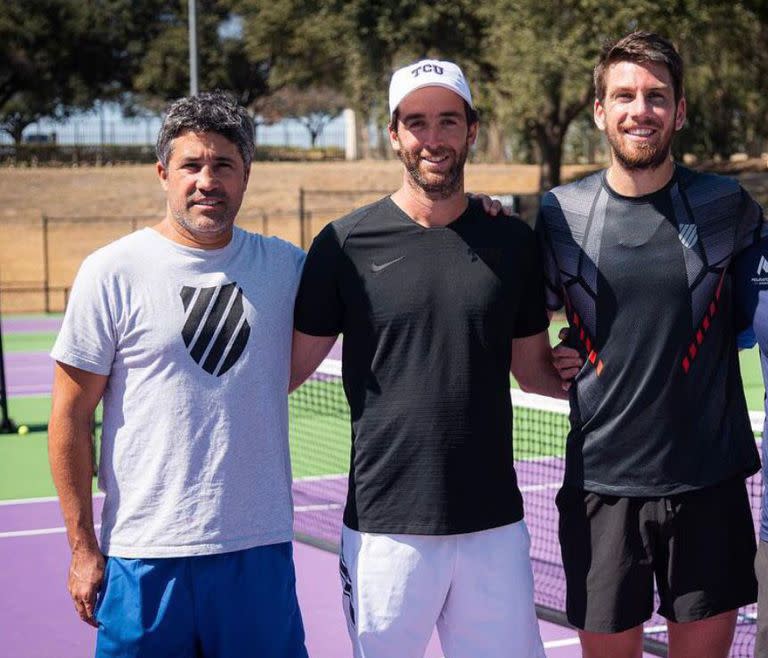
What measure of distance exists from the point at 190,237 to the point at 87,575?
106 cm

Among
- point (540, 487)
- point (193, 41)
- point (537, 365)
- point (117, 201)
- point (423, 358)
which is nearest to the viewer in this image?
point (423, 358)

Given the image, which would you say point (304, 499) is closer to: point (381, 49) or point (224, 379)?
point (224, 379)

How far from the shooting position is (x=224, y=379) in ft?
11.9

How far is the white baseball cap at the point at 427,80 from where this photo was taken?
12.3 ft

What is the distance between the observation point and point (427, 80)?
3746 millimetres

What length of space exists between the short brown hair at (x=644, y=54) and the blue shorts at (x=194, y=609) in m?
1.91

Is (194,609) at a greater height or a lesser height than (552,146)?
lesser

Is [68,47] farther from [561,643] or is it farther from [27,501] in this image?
[561,643]

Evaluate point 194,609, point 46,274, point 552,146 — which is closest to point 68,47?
point 46,274

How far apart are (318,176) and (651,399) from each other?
4069 cm

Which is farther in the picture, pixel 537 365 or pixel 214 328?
pixel 537 365

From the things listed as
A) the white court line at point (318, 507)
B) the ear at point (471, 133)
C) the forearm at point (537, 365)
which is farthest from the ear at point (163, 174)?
the white court line at point (318, 507)

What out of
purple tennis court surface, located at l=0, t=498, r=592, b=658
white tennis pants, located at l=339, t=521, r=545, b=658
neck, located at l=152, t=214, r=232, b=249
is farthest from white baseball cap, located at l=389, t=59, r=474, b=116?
purple tennis court surface, located at l=0, t=498, r=592, b=658

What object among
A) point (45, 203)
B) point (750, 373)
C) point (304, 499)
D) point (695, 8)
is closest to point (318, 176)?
point (45, 203)
